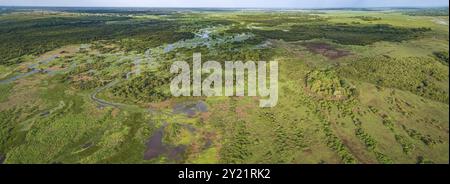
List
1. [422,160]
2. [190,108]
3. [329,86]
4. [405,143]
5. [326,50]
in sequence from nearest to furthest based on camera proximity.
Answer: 1. [422,160]
2. [405,143]
3. [190,108]
4. [329,86]
5. [326,50]

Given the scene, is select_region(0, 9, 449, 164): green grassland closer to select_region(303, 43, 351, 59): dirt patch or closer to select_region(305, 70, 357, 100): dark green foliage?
select_region(305, 70, 357, 100): dark green foliage

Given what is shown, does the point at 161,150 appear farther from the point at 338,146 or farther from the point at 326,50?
the point at 326,50

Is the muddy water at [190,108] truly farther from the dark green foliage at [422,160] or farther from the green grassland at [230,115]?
the dark green foliage at [422,160]

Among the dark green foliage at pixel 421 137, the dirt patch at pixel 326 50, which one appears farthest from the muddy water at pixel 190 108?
the dirt patch at pixel 326 50

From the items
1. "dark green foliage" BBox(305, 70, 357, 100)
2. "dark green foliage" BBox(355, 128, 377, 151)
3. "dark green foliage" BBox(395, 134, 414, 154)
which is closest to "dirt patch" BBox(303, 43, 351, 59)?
"dark green foliage" BBox(305, 70, 357, 100)

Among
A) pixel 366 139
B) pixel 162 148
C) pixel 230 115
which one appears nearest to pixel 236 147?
pixel 162 148

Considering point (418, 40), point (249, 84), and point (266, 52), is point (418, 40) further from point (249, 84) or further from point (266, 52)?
point (249, 84)
